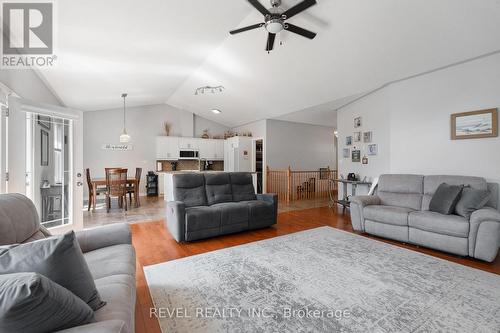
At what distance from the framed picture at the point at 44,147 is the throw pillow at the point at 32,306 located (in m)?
3.38

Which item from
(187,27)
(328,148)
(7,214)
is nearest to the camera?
(7,214)

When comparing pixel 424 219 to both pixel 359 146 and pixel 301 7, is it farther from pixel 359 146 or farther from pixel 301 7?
pixel 301 7

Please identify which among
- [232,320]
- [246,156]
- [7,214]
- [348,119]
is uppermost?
[348,119]

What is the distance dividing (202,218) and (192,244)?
393 millimetres

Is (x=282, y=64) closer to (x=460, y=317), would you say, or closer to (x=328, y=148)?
(x=460, y=317)

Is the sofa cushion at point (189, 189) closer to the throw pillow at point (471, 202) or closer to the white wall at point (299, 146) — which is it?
the throw pillow at point (471, 202)

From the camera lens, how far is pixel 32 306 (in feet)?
2.38

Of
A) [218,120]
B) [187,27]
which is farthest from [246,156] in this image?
[187,27]

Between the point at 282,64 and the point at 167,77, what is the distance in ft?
9.48

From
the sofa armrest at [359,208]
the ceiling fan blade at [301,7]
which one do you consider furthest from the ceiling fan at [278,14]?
the sofa armrest at [359,208]

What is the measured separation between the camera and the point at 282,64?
4.60 metres

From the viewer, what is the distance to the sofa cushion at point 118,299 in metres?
1.05

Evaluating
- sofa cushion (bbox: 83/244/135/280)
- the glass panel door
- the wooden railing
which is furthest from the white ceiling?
sofa cushion (bbox: 83/244/135/280)

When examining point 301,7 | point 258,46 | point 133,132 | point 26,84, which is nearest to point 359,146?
point 258,46
